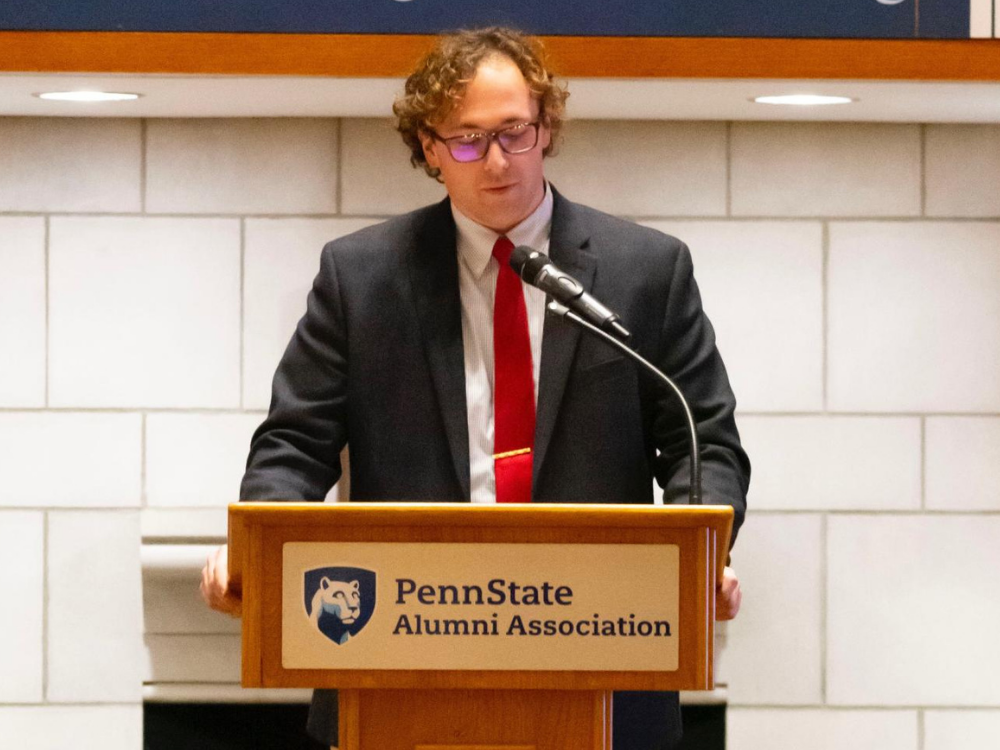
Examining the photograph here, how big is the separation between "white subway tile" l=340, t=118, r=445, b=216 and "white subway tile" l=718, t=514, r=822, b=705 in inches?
44.3

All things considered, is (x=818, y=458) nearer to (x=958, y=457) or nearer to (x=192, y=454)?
(x=958, y=457)

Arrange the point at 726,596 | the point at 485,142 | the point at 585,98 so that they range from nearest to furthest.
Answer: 1. the point at 726,596
2. the point at 485,142
3. the point at 585,98

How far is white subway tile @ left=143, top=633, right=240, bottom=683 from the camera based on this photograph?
3.31 meters

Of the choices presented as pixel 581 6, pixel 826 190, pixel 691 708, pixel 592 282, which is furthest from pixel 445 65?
pixel 691 708

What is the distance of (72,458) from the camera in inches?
131

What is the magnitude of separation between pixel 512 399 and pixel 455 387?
0.09m

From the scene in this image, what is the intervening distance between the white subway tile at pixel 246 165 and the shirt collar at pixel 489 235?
3.55 ft

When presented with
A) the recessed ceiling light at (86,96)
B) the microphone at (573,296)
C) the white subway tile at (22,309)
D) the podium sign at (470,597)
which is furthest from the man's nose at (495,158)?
the white subway tile at (22,309)

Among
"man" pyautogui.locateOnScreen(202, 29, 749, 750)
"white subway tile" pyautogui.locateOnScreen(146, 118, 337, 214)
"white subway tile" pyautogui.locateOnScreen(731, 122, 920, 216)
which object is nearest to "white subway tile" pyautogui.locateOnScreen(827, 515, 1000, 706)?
"white subway tile" pyautogui.locateOnScreen(731, 122, 920, 216)

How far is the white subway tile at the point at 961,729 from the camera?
338cm

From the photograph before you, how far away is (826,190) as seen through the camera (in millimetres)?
3314

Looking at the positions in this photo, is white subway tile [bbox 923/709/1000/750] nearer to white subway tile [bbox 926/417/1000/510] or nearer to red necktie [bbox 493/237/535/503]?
white subway tile [bbox 926/417/1000/510]

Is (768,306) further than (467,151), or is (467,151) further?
(768,306)

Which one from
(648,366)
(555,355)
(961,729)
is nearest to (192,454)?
(555,355)
